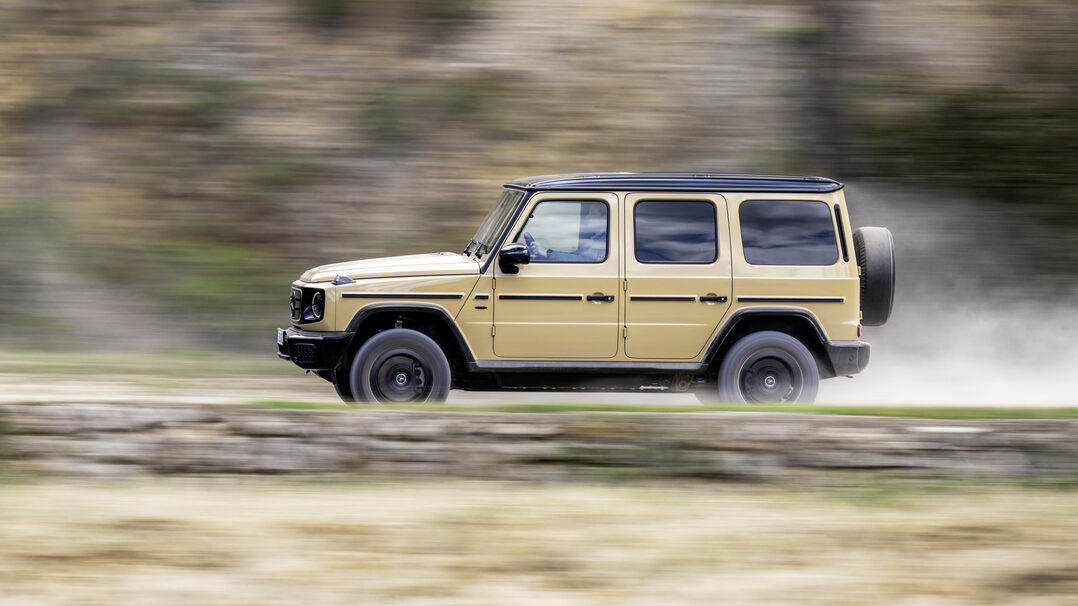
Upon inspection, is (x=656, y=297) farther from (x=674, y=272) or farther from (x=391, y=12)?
(x=391, y=12)

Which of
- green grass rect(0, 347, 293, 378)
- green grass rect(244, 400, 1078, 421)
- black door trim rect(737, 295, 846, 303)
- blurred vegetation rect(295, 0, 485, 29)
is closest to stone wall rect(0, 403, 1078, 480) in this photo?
green grass rect(244, 400, 1078, 421)

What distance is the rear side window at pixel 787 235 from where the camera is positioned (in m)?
8.69

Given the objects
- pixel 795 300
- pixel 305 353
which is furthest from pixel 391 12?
pixel 795 300

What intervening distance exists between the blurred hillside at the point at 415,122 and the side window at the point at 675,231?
5.25 metres

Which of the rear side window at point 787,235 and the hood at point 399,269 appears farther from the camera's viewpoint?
the rear side window at point 787,235

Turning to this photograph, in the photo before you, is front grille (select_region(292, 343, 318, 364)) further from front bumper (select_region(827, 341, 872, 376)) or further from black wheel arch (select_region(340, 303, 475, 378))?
→ front bumper (select_region(827, 341, 872, 376))

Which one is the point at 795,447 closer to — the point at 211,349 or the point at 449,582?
the point at 449,582

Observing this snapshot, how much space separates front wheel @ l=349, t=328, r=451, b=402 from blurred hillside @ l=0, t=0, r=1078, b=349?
4.44m

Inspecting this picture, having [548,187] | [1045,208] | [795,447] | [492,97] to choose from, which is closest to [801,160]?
[1045,208]

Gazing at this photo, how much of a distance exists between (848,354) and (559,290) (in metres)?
2.28

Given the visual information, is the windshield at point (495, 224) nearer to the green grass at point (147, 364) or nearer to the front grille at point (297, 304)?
the front grille at point (297, 304)

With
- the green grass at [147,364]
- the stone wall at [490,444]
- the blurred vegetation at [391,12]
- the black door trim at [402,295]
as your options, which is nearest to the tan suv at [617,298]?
the black door trim at [402,295]

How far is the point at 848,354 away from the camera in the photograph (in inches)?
343

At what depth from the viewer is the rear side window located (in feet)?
28.5
